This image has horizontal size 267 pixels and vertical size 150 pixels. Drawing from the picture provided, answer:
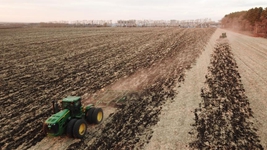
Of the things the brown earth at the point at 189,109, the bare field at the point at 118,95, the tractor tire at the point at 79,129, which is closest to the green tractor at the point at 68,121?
the tractor tire at the point at 79,129

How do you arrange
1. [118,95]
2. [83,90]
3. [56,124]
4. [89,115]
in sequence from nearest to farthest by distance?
[56,124] → [89,115] → [118,95] → [83,90]

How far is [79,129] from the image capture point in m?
7.88

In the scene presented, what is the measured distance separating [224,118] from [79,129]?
6.44 meters

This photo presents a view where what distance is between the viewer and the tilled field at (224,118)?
26.1ft

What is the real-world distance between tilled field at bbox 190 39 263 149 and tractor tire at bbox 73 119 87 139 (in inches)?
160

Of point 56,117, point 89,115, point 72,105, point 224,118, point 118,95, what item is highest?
point 72,105

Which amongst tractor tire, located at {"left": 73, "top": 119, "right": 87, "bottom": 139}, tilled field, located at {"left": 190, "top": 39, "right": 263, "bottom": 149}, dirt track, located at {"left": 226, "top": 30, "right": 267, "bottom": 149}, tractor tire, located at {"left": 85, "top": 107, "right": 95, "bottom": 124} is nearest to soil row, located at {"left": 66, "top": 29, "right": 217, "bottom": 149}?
tractor tire, located at {"left": 73, "top": 119, "right": 87, "bottom": 139}

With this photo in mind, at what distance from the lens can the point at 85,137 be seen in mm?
8258

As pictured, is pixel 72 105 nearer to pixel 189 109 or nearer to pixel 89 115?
pixel 89 115

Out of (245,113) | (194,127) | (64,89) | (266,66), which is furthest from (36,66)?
(266,66)

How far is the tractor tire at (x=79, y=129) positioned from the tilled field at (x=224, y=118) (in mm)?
4068

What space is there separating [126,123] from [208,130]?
3.44 meters

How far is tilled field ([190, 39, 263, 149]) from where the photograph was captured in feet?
26.1

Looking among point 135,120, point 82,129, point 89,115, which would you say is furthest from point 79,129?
point 135,120
